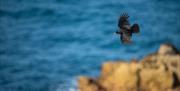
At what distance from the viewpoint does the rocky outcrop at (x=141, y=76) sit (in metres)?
14.7

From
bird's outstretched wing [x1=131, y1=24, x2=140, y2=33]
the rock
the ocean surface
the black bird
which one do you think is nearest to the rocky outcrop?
the rock

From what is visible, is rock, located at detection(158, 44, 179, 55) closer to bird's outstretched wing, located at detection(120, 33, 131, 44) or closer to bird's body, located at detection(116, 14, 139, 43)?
bird's body, located at detection(116, 14, 139, 43)

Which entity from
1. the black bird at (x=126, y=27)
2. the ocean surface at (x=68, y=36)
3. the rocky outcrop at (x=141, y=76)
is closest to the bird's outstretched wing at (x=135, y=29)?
the black bird at (x=126, y=27)

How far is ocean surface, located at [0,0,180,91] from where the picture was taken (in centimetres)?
3309

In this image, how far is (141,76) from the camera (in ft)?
49.1

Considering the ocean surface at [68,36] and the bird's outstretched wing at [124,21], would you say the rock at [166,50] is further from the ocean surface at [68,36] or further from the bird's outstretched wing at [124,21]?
the ocean surface at [68,36]

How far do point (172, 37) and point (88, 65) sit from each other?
22.1ft

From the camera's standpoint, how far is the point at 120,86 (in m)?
15.2

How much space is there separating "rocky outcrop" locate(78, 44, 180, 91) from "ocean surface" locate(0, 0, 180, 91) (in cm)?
1483

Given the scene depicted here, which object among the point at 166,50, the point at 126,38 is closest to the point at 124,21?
the point at 126,38

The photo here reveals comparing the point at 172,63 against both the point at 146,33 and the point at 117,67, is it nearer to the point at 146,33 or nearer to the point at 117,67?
the point at 117,67

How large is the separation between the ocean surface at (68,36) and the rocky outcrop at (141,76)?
14826mm

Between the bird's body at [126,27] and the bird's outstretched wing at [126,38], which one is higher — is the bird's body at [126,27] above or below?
above

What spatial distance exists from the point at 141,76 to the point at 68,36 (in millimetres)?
24240
